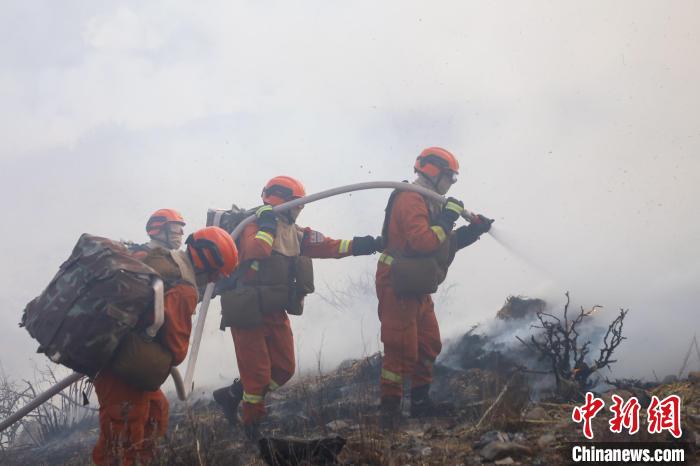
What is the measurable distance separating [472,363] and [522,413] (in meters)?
3.01

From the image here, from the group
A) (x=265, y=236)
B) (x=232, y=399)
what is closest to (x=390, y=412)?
(x=232, y=399)

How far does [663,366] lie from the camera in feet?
19.5

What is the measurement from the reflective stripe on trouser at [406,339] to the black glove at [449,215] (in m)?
0.70

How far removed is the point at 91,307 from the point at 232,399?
2.84 metres

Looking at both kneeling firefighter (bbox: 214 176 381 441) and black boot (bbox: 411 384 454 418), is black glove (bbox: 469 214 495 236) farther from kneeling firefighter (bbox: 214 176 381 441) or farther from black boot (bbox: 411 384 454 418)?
black boot (bbox: 411 384 454 418)

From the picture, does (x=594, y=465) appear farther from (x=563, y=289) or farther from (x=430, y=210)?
(x=563, y=289)

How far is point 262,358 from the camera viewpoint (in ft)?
18.1

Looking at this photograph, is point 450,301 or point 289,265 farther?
point 450,301

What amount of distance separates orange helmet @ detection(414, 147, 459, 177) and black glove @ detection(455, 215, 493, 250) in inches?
22.0

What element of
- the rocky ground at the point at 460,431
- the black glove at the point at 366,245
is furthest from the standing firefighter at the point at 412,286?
the rocky ground at the point at 460,431

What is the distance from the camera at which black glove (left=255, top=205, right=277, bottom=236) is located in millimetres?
5656

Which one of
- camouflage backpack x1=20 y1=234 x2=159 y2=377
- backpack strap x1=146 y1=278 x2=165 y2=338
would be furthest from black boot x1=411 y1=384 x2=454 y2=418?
camouflage backpack x1=20 y1=234 x2=159 y2=377

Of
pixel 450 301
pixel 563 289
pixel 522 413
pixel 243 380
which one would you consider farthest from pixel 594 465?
pixel 450 301

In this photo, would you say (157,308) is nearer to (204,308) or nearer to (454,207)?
(204,308)
